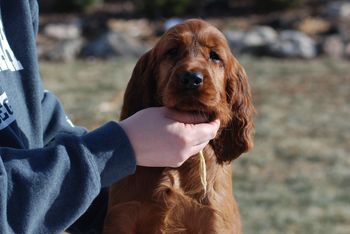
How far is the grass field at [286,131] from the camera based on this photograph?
19.3 feet

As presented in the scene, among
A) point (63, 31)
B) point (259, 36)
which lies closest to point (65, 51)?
point (63, 31)

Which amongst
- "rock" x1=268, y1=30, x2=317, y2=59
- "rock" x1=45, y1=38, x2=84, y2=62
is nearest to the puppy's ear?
"rock" x1=268, y1=30, x2=317, y2=59

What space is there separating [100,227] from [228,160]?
20.7 inches

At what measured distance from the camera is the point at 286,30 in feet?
42.8

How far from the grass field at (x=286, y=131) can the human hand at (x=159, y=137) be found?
11.9ft

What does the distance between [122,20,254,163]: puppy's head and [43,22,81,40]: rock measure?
10802 mm

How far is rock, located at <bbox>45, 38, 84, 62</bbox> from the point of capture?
11.8 meters

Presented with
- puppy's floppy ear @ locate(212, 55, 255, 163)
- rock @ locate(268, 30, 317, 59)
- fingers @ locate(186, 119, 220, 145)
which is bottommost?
rock @ locate(268, 30, 317, 59)

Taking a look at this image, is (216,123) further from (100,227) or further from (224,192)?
(100,227)

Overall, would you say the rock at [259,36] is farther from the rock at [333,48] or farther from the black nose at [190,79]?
the black nose at [190,79]

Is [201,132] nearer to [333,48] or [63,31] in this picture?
[333,48]

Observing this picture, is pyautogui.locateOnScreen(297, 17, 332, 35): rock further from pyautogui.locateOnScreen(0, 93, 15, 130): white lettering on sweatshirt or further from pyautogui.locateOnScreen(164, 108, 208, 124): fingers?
pyautogui.locateOnScreen(0, 93, 15, 130): white lettering on sweatshirt

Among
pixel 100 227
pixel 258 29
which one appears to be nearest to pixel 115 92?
pixel 258 29

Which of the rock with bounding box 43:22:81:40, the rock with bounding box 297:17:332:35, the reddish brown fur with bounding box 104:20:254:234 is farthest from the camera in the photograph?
the rock with bounding box 43:22:81:40
